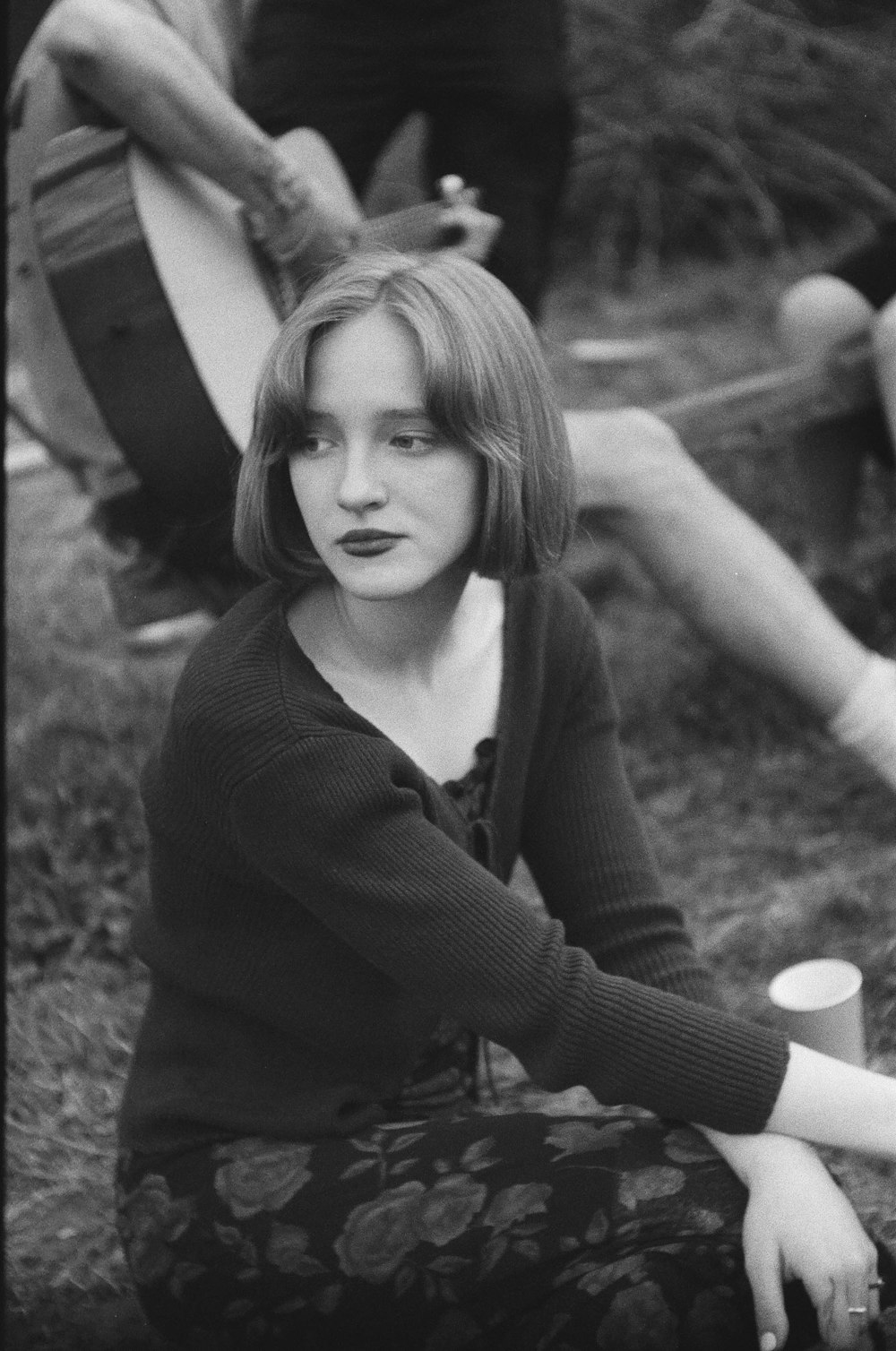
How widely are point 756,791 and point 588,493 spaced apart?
54cm

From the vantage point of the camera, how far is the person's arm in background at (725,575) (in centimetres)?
225

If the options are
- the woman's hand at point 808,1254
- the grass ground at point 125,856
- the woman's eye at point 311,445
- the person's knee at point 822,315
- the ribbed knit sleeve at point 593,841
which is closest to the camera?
the woman's hand at point 808,1254

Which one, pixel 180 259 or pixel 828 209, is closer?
pixel 180 259

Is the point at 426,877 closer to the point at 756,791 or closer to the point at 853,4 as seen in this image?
the point at 756,791

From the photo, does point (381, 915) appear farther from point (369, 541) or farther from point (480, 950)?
point (369, 541)

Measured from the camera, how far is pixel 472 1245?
4.30 feet

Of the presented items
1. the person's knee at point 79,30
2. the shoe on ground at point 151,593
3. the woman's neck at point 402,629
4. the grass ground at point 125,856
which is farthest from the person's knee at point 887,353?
the woman's neck at point 402,629

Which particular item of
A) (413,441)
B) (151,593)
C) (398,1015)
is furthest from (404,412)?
(151,593)

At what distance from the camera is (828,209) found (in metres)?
5.04

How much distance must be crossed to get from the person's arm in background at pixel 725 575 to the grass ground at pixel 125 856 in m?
0.24

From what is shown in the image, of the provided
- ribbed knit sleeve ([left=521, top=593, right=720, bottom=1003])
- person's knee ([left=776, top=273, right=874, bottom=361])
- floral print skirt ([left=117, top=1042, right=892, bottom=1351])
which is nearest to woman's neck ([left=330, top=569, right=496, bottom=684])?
ribbed knit sleeve ([left=521, top=593, right=720, bottom=1003])

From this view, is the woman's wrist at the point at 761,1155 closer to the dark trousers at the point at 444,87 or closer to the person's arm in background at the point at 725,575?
the person's arm in background at the point at 725,575

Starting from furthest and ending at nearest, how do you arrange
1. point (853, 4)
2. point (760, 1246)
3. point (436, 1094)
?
point (853, 4) < point (436, 1094) < point (760, 1246)

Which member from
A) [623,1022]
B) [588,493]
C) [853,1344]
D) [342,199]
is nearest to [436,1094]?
[623,1022]
